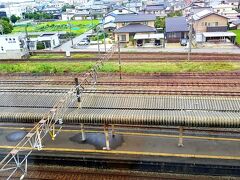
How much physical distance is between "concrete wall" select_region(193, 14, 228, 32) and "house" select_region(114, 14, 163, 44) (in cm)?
606

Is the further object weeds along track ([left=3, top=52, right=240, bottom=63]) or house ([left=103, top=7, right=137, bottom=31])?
house ([left=103, top=7, right=137, bottom=31])

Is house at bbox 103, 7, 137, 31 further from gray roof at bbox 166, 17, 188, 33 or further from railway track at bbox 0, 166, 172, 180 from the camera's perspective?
railway track at bbox 0, 166, 172, 180

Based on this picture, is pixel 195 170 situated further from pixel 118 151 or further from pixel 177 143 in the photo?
pixel 118 151

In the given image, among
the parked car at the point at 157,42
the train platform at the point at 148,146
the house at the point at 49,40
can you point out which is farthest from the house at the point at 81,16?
the train platform at the point at 148,146

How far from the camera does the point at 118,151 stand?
35.0 ft

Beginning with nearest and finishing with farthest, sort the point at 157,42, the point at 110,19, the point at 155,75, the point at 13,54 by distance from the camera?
the point at 155,75 < the point at 13,54 < the point at 157,42 < the point at 110,19

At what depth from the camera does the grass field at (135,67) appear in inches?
829

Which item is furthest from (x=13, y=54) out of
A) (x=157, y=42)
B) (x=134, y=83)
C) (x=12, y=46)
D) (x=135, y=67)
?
(x=134, y=83)

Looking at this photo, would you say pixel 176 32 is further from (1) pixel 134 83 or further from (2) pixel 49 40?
(1) pixel 134 83

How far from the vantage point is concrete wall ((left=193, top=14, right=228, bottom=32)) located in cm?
3622

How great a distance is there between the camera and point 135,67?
875 inches

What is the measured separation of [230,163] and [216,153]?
2.17 feet

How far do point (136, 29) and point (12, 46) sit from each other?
627 inches

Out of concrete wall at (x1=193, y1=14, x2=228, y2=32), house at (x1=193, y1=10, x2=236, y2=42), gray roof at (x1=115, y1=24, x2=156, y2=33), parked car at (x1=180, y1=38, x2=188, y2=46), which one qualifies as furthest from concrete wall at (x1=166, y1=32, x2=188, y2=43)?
concrete wall at (x1=193, y1=14, x2=228, y2=32)
